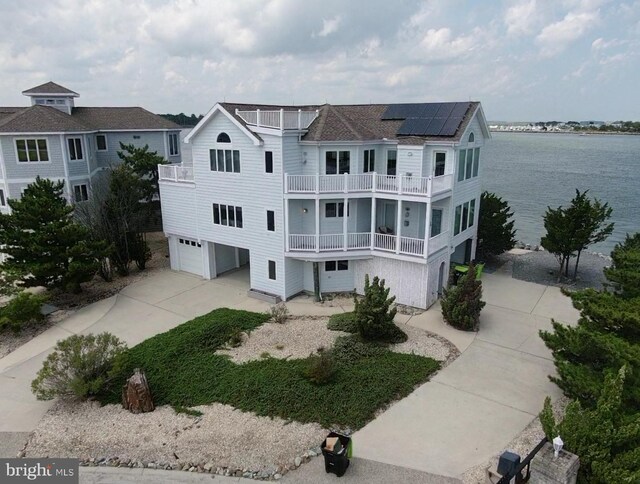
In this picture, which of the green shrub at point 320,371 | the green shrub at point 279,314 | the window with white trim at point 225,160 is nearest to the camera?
the green shrub at point 320,371

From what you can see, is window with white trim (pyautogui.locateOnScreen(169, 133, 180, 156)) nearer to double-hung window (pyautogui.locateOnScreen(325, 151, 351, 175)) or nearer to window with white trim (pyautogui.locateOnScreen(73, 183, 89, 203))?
window with white trim (pyautogui.locateOnScreen(73, 183, 89, 203))

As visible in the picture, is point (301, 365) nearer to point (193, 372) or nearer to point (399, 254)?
point (193, 372)

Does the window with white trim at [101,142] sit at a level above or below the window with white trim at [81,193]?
above

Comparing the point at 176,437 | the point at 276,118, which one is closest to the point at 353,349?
the point at 176,437

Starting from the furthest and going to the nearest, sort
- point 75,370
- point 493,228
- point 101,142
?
1. point 101,142
2. point 493,228
3. point 75,370

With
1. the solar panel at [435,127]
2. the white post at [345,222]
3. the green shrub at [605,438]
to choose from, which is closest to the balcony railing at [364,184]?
the white post at [345,222]

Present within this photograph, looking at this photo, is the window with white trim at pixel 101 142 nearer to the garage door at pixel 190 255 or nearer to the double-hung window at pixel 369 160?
the garage door at pixel 190 255

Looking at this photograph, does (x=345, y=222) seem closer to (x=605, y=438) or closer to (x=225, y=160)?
(x=225, y=160)
